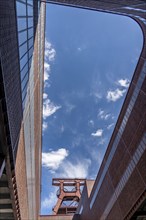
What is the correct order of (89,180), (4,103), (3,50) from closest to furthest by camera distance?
(3,50)
(4,103)
(89,180)

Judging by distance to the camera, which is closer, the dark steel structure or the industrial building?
the industrial building

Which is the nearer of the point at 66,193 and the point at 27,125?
the point at 27,125

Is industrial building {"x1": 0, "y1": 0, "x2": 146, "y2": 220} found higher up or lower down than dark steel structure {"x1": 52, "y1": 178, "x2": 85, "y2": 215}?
higher up

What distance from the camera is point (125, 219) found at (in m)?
12.9

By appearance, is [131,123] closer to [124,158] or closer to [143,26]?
[124,158]

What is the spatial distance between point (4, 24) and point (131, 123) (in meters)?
8.90

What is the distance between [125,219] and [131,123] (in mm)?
6272

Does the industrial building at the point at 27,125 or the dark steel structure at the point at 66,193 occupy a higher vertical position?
the industrial building at the point at 27,125

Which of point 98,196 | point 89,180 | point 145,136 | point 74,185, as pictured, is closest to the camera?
point 145,136

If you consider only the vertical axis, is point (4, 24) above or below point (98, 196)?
above

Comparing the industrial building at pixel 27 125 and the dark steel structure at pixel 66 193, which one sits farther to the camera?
the dark steel structure at pixel 66 193

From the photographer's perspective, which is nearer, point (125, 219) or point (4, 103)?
point (4, 103)

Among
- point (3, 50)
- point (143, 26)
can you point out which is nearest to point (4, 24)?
point (3, 50)

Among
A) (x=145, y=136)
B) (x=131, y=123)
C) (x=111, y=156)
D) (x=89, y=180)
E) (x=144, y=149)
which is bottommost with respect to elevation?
(x=89, y=180)
